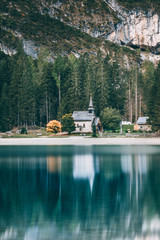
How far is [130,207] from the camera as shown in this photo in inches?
781

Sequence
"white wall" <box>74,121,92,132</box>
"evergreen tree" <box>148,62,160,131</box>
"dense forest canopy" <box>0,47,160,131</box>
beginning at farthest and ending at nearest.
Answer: "dense forest canopy" <box>0,47,160,131</box>, "white wall" <box>74,121,92,132</box>, "evergreen tree" <box>148,62,160,131</box>

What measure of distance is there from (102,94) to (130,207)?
91.2m

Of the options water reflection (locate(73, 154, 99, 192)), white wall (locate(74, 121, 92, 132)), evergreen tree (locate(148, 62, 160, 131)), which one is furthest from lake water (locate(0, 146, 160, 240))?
white wall (locate(74, 121, 92, 132))

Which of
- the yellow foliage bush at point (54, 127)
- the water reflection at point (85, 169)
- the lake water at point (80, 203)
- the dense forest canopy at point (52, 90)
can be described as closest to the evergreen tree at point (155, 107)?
the dense forest canopy at point (52, 90)

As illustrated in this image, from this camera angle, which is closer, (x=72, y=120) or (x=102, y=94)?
(x=72, y=120)

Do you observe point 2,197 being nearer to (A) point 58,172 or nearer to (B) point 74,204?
(B) point 74,204

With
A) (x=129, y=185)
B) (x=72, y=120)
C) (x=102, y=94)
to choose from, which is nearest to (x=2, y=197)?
(x=129, y=185)

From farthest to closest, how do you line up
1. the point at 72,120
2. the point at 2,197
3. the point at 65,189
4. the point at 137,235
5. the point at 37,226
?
the point at 72,120
the point at 65,189
the point at 2,197
the point at 37,226
the point at 137,235

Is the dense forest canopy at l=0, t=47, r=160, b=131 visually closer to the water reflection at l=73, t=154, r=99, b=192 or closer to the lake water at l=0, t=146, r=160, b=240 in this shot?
the water reflection at l=73, t=154, r=99, b=192

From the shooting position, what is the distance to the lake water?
15.8m

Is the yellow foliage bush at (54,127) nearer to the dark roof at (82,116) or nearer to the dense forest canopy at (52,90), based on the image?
the dark roof at (82,116)

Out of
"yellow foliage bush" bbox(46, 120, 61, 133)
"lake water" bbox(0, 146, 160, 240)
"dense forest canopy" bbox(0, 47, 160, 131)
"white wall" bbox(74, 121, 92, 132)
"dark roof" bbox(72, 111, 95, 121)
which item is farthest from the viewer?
"dense forest canopy" bbox(0, 47, 160, 131)

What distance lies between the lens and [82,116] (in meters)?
104

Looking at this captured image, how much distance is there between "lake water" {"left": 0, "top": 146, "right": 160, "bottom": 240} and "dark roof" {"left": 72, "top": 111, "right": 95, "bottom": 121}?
66593 millimetres
